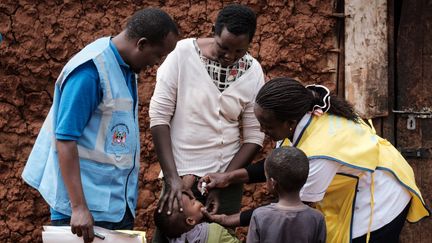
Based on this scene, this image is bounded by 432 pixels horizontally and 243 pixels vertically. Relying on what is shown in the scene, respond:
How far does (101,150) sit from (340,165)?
103 cm

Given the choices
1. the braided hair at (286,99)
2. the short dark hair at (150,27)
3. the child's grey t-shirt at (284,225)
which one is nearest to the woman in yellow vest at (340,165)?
the braided hair at (286,99)

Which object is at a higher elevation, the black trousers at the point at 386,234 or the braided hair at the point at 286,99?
the braided hair at the point at 286,99

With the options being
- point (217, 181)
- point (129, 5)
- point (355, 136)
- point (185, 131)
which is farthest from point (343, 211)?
point (129, 5)

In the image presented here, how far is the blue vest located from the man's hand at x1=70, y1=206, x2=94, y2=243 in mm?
141

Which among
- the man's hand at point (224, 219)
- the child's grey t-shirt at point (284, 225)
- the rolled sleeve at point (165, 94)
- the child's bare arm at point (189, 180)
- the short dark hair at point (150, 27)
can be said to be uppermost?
the short dark hair at point (150, 27)

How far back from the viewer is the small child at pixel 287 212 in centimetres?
342

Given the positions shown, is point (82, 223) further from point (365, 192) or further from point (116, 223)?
point (365, 192)

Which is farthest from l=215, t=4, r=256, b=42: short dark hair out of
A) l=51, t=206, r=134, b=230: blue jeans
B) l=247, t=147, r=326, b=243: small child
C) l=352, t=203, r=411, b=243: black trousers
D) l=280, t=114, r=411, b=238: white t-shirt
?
l=352, t=203, r=411, b=243: black trousers

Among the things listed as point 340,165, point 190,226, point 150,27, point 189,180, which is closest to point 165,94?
point 189,180

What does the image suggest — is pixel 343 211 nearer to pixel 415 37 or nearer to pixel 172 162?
pixel 172 162

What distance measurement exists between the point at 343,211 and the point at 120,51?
122 centimetres

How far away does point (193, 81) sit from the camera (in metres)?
4.01

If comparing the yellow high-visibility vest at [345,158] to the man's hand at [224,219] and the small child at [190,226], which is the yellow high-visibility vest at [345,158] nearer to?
the man's hand at [224,219]

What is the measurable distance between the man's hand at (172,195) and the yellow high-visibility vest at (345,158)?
22.0 inches
